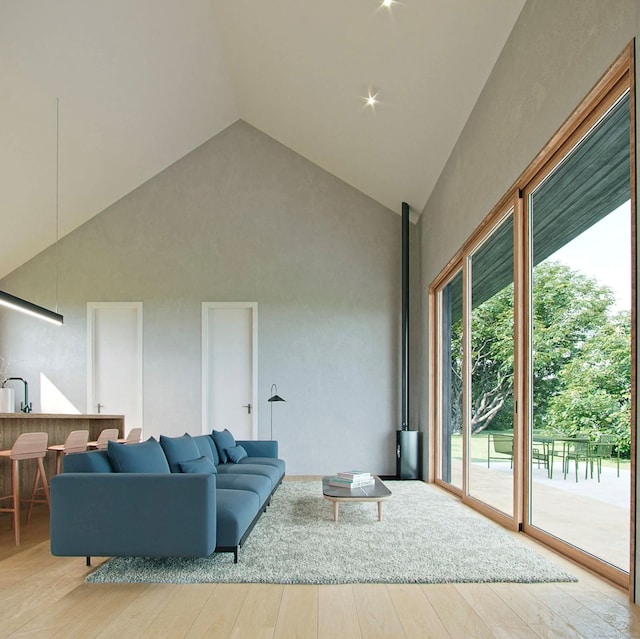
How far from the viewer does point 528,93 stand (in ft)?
13.4

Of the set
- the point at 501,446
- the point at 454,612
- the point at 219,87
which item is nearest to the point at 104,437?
the point at 501,446

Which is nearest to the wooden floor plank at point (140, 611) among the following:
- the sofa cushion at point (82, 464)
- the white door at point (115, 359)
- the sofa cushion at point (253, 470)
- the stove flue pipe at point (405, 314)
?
the sofa cushion at point (82, 464)

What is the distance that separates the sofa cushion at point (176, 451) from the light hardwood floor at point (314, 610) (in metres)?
1.26

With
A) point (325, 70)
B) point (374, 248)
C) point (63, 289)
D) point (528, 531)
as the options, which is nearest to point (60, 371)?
point (63, 289)

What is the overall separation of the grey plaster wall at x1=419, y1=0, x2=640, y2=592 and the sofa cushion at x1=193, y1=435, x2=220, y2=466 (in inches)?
128

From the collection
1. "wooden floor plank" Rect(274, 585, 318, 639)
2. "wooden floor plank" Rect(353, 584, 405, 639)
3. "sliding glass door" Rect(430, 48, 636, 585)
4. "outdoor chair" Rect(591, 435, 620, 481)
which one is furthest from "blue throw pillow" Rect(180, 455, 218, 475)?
"outdoor chair" Rect(591, 435, 620, 481)

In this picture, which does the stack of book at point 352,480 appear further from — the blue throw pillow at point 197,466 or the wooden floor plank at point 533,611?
the wooden floor plank at point 533,611

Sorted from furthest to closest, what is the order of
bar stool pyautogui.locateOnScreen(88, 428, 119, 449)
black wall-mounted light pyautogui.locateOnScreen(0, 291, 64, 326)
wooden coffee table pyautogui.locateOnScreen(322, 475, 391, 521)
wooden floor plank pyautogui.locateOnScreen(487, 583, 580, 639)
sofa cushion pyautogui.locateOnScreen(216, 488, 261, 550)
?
1. bar stool pyautogui.locateOnScreen(88, 428, 119, 449)
2. black wall-mounted light pyautogui.locateOnScreen(0, 291, 64, 326)
3. wooden coffee table pyautogui.locateOnScreen(322, 475, 391, 521)
4. sofa cushion pyautogui.locateOnScreen(216, 488, 261, 550)
5. wooden floor plank pyautogui.locateOnScreen(487, 583, 580, 639)

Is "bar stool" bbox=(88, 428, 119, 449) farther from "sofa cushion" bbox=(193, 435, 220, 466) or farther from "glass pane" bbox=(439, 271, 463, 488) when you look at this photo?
"glass pane" bbox=(439, 271, 463, 488)

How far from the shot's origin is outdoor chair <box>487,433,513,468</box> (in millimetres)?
4688

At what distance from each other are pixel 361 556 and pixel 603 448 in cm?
164

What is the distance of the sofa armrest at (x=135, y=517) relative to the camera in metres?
3.48

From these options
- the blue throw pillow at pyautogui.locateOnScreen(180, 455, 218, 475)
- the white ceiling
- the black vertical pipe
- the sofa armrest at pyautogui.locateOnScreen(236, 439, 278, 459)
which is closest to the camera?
the blue throw pillow at pyautogui.locateOnScreen(180, 455, 218, 475)

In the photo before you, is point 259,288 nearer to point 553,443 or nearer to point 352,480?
point 352,480
